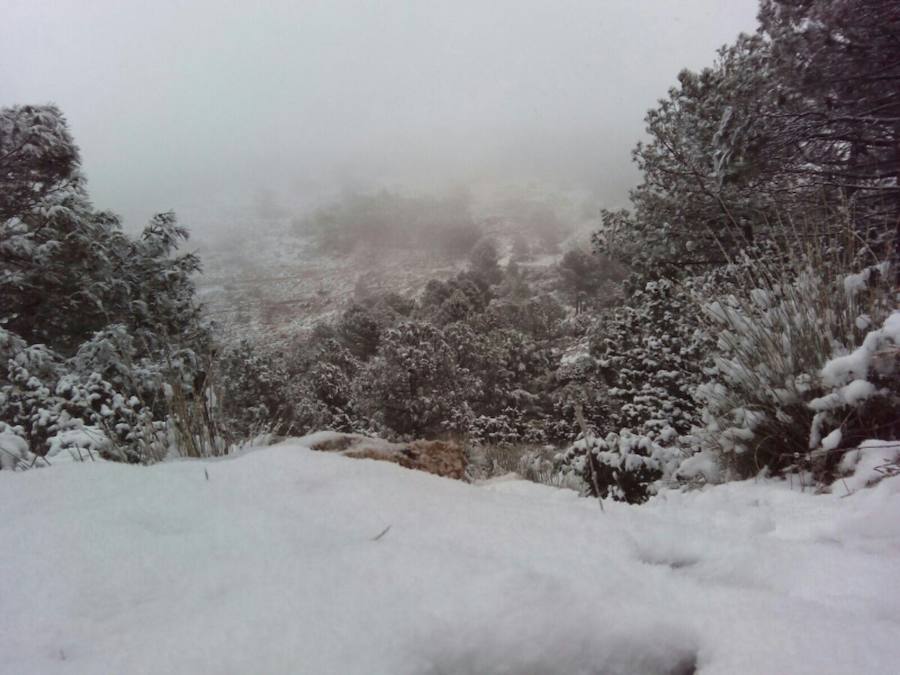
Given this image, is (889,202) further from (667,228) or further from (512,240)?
(512,240)

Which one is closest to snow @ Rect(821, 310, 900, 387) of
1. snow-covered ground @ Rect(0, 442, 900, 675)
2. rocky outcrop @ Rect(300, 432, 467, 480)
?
snow-covered ground @ Rect(0, 442, 900, 675)

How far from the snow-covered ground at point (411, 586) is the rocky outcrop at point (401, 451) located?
1071 mm

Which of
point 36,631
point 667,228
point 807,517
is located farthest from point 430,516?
point 667,228

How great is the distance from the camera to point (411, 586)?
0.49 metres

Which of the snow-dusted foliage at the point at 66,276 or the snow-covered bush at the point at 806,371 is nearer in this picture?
the snow-covered bush at the point at 806,371

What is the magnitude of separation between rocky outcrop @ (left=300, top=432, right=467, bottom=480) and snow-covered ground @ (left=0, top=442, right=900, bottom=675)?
1.07 metres

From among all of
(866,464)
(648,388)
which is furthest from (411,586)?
(648,388)

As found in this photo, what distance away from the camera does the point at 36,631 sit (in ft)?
1.45

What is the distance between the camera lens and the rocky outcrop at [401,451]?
1927 millimetres

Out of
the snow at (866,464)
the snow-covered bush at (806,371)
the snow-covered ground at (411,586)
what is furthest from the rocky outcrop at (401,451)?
the snow at (866,464)

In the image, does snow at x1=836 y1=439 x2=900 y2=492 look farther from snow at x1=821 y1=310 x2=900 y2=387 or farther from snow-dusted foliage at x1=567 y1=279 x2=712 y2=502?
snow-dusted foliage at x1=567 y1=279 x2=712 y2=502

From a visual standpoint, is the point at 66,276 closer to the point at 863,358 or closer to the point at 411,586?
the point at 411,586

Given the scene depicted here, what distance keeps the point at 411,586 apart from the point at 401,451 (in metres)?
1.86

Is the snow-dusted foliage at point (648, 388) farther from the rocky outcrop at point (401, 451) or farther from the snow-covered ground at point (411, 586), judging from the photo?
the snow-covered ground at point (411, 586)
